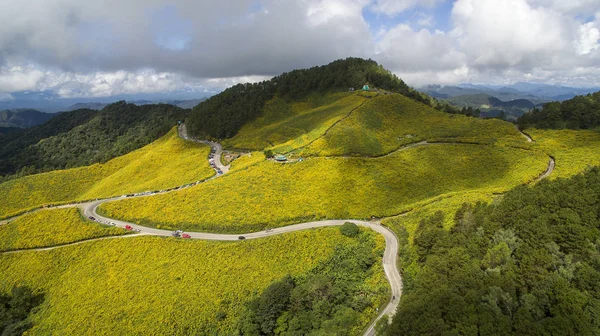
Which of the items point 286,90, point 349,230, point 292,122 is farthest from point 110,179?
point 286,90

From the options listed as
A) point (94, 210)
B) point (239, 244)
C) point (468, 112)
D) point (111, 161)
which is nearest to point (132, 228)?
point (94, 210)

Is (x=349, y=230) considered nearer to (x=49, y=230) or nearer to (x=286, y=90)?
(x=49, y=230)

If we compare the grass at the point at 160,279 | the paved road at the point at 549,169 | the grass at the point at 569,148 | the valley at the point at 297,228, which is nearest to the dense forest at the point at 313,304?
the valley at the point at 297,228

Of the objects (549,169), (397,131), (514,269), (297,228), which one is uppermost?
(397,131)

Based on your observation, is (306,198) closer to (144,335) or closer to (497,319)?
(144,335)

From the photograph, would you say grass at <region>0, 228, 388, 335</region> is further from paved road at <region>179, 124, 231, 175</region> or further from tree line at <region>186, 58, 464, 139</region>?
tree line at <region>186, 58, 464, 139</region>

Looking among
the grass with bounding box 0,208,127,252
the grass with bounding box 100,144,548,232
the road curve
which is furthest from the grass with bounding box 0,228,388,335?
the grass with bounding box 100,144,548,232

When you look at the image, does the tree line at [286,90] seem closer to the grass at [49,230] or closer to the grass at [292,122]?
the grass at [292,122]
